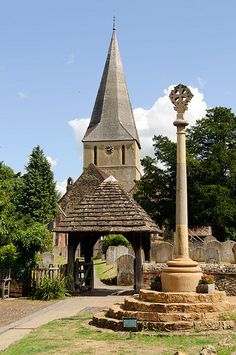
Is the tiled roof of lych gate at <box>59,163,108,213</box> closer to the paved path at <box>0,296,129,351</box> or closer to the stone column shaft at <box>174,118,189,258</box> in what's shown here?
the paved path at <box>0,296,129,351</box>

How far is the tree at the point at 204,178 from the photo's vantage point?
1628 inches

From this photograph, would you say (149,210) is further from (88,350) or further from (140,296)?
(88,350)

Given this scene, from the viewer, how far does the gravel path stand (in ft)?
42.2

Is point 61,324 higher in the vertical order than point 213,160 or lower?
lower

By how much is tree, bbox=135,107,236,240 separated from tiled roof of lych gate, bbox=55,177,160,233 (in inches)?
865

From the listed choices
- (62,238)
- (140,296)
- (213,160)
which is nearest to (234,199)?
(213,160)

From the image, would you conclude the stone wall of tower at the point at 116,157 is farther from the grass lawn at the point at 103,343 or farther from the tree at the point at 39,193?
the grass lawn at the point at 103,343

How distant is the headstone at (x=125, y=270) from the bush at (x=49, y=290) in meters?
4.52

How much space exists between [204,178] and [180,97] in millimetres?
30845

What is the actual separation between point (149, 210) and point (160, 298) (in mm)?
34256

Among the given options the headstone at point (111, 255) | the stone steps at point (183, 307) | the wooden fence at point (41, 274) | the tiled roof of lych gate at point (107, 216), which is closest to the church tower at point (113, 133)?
the headstone at point (111, 255)

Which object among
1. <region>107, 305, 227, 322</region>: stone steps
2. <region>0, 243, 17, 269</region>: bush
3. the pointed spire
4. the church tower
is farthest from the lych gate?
the pointed spire

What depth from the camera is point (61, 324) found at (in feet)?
36.9

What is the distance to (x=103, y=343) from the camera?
8.81 metres
